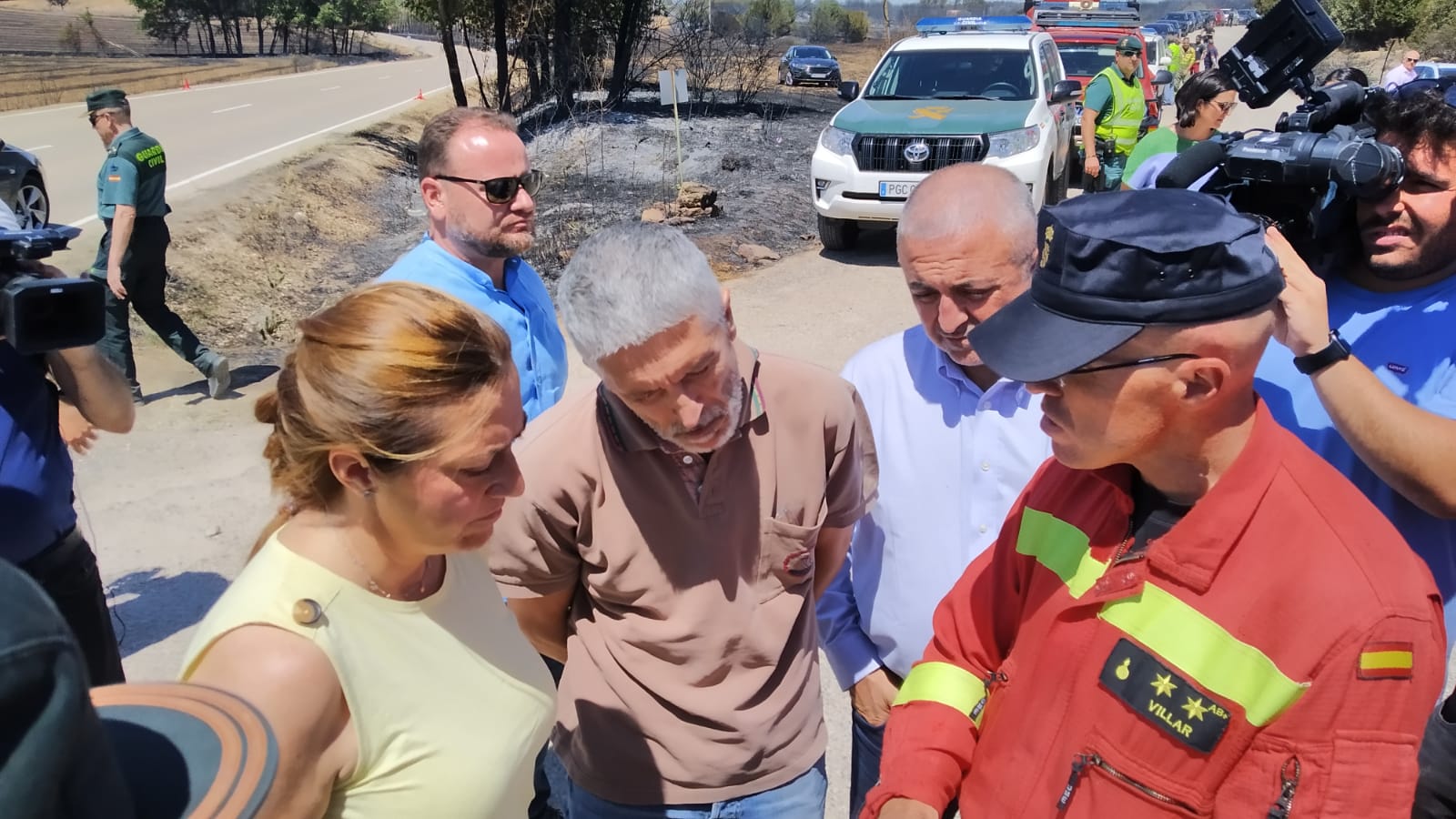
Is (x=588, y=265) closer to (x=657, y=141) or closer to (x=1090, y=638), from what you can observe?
(x=1090, y=638)

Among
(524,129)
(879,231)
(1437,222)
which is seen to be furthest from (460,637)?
(524,129)

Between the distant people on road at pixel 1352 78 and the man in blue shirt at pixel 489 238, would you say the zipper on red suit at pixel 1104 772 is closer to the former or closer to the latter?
the distant people on road at pixel 1352 78

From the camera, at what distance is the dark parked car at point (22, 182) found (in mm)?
5770

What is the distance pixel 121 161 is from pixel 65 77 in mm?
30502

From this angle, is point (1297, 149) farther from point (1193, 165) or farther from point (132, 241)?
point (132, 241)

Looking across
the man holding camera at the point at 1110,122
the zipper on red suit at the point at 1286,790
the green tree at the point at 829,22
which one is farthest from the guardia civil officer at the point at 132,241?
the green tree at the point at 829,22

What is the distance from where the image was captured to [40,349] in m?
2.28

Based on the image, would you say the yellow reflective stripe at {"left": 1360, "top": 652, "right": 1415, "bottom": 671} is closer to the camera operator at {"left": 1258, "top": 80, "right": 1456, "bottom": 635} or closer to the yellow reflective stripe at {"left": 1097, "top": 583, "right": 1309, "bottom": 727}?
→ the yellow reflective stripe at {"left": 1097, "top": 583, "right": 1309, "bottom": 727}

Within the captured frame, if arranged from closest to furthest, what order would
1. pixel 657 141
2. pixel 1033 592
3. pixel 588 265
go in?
pixel 1033 592
pixel 588 265
pixel 657 141

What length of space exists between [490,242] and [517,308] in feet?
0.75

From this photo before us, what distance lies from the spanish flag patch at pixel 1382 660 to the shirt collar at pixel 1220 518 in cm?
19

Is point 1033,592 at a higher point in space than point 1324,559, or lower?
lower

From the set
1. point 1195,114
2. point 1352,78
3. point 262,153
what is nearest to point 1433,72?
point 1352,78

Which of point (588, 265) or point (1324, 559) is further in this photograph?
point (588, 265)
